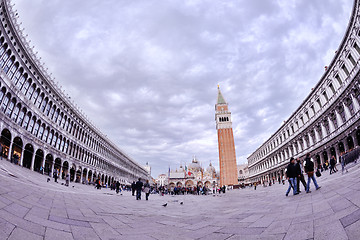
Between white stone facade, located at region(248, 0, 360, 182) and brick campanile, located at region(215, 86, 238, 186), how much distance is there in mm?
28454

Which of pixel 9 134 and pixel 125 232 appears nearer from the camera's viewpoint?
pixel 125 232

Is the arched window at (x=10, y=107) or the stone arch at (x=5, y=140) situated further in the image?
the arched window at (x=10, y=107)

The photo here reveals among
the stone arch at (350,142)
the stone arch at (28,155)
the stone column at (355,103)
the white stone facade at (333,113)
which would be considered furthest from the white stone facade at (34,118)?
the stone arch at (350,142)

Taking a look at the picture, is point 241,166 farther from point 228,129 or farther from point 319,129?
point 319,129

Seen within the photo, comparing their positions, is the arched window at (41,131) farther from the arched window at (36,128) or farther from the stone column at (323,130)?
the stone column at (323,130)

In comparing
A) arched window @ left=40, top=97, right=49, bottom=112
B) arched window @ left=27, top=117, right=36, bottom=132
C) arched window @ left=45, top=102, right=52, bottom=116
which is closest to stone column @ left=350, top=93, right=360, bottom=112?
arched window @ left=27, top=117, right=36, bottom=132

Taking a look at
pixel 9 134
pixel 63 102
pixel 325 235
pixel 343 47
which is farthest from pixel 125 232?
pixel 63 102

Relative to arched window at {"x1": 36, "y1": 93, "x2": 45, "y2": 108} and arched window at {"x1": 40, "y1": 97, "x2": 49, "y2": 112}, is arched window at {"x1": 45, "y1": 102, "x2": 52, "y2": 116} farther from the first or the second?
arched window at {"x1": 36, "y1": 93, "x2": 45, "y2": 108}

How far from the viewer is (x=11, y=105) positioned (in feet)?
83.0

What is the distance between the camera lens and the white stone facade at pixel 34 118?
2452 cm

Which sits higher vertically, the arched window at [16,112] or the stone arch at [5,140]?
the arched window at [16,112]

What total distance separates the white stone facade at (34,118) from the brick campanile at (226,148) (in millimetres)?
46887

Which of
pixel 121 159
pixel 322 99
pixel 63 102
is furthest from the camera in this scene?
pixel 121 159

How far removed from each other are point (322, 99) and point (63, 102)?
4815cm
